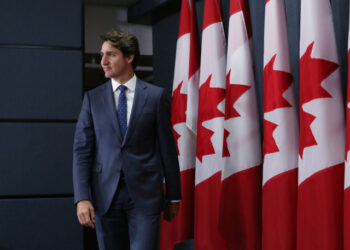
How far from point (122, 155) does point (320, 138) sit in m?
0.88

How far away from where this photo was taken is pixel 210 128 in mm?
3045

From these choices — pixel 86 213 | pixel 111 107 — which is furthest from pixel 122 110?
pixel 86 213

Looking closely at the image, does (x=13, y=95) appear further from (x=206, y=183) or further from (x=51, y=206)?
(x=206, y=183)

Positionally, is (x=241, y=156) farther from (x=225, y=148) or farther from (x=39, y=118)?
(x=39, y=118)

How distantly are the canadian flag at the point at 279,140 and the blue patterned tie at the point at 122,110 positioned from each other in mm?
727

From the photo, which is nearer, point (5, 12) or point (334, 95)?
point (334, 95)

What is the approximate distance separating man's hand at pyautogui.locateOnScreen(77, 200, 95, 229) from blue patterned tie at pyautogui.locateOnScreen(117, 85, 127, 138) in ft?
1.19

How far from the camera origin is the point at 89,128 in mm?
2275

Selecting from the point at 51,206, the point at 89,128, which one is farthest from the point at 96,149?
the point at 51,206

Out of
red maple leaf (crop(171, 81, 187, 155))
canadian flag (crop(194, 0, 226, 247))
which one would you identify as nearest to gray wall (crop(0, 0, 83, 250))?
red maple leaf (crop(171, 81, 187, 155))

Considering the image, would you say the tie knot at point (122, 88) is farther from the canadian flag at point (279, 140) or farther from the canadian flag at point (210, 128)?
the canadian flag at point (210, 128)

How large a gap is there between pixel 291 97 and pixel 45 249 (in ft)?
7.82

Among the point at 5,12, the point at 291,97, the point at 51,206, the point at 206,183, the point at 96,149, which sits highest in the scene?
the point at 5,12

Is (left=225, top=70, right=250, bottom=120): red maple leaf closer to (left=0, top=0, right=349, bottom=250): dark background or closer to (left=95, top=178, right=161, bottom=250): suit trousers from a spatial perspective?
(left=95, top=178, right=161, bottom=250): suit trousers
